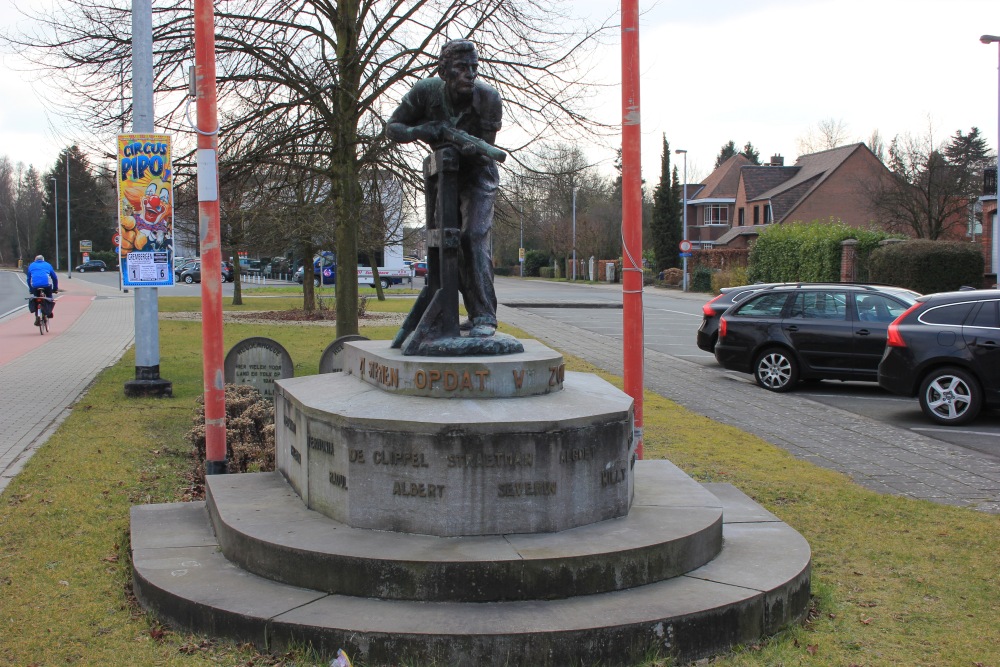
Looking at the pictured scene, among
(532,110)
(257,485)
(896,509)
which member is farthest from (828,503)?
(532,110)

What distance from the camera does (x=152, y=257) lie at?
12617 millimetres

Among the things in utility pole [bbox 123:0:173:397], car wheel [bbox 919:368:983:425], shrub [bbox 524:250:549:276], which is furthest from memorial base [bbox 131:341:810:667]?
shrub [bbox 524:250:549:276]

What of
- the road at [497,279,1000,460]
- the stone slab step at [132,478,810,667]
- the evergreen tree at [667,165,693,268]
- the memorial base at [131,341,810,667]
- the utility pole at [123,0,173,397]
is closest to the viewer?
the stone slab step at [132,478,810,667]

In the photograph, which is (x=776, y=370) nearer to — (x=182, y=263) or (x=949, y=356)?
(x=949, y=356)

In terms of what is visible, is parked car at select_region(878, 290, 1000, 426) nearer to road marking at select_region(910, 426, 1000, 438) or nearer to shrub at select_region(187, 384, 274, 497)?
road marking at select_region(910, 426, 1000, 438)

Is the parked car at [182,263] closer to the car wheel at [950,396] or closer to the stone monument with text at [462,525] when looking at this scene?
the car wheel at [950,396]

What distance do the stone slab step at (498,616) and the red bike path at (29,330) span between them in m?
13.5

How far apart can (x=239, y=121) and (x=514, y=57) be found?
4252mm

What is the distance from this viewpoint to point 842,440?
1045cm

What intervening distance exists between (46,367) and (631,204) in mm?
12504

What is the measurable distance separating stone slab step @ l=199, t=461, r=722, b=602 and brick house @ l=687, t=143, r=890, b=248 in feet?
175

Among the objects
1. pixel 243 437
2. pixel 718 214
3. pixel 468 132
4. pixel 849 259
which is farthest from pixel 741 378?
pixel 718 214

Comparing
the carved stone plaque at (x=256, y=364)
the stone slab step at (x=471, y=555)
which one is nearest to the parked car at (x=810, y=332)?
the carved stone plaque at (x=256, y=364)

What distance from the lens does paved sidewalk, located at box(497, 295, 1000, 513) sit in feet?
27.1
